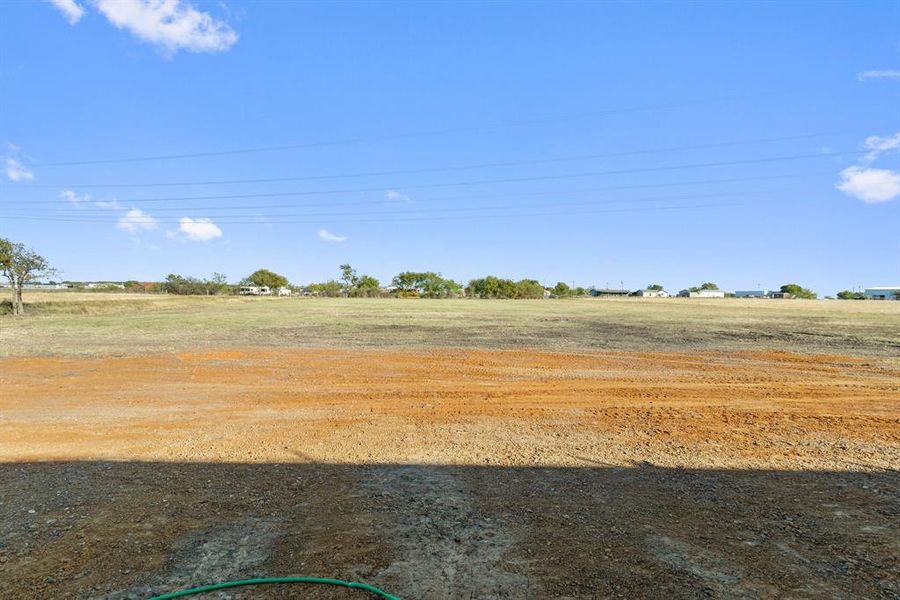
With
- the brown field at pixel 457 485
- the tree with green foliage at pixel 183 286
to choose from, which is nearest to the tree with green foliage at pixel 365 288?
the tree with green foliage at pixel 183 286

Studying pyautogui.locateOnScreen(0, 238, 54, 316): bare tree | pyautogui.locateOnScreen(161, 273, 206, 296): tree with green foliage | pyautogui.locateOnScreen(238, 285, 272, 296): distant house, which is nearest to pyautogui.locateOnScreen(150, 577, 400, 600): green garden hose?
pyautogui.locateOnScreen(0, 238, 54, 316): bare tree

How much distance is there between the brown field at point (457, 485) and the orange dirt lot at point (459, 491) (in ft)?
0.08

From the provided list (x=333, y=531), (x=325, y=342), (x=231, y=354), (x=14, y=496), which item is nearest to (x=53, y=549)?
(x=14, y=496)

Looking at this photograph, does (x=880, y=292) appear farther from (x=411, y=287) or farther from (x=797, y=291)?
(x=411, y=287)

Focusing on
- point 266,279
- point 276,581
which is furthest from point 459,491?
point 266,279

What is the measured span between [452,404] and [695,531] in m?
4.60

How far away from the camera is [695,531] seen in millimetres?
3564

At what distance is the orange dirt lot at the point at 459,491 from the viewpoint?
9.94 ft

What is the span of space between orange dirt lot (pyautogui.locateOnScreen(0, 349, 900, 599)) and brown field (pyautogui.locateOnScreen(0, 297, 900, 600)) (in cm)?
2

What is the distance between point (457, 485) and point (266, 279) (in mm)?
147990

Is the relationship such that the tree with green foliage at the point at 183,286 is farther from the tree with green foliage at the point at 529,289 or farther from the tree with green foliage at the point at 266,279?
the tree with green foliage at the point at 529,289

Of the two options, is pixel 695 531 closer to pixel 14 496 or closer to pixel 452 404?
pixel 452 404

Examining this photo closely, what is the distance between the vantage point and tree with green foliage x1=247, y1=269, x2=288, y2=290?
5541 inches

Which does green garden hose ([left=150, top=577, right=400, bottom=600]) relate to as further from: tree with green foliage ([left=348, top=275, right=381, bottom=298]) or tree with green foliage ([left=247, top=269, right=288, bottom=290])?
tree with green foliage ([left=247, top=269, right=288, bottom=290])
